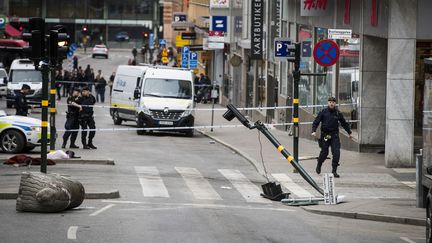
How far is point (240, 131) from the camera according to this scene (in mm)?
41969

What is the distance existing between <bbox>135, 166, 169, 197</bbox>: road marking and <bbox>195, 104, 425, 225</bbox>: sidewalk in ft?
8.87

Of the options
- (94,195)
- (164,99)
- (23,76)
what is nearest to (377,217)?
(94,195)

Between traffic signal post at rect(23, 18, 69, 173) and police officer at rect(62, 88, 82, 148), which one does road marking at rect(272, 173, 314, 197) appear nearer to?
Answer: traffic signal post at rect(23, 18, 69, 173)

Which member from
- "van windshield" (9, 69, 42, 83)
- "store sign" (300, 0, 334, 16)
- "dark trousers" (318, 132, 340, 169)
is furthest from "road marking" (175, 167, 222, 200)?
"van windshield" (9, 69, 42, 83)

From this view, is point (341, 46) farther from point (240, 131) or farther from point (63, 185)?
point (63, 185)

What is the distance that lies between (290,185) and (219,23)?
109 feet

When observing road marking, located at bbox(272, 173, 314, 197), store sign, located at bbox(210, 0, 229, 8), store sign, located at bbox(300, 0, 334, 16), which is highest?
store sign, located at bbox(210, 0, 229, 8)

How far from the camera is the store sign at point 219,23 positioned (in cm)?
5572

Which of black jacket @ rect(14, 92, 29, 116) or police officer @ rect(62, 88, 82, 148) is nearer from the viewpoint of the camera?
police officer @ rect(62, 88, 82, 148)

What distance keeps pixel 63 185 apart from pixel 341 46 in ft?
54.5

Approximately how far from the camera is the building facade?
25.9 metres

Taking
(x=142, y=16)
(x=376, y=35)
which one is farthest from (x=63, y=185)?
(x=142, y=16)

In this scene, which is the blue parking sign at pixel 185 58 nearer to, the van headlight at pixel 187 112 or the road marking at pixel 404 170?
the van headlight at pixel 187 112

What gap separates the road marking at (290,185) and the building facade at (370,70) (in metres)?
2.50
